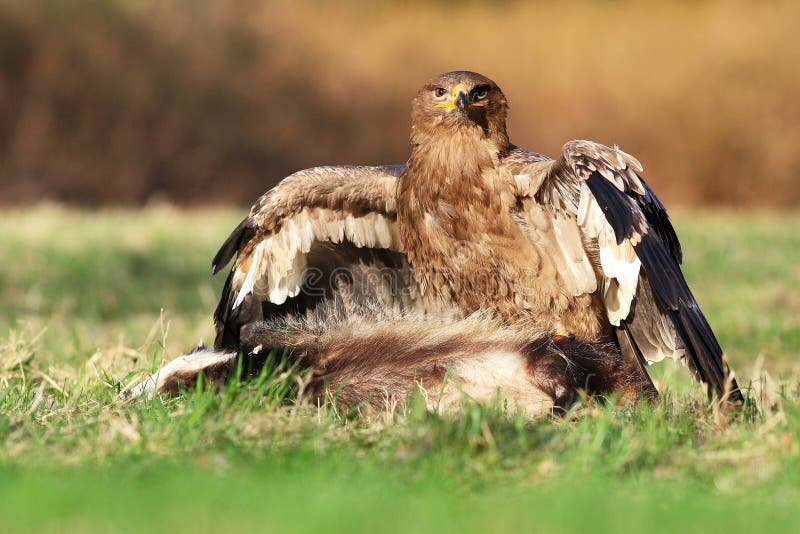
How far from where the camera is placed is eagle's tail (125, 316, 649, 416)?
3.94 meters

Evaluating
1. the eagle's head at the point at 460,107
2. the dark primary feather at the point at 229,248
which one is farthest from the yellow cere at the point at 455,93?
the dark primary feather at the point at 229,248

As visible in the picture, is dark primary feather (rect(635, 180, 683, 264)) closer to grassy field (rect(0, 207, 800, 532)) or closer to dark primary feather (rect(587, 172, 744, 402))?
dark primary feather (rect(587, 172, 744, 402))

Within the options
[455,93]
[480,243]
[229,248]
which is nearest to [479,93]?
[455,93]

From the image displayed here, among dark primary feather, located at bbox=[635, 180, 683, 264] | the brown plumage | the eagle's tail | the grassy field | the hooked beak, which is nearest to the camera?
the grassy field

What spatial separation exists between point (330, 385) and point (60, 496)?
165 cm

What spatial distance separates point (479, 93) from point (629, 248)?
3.83 feet

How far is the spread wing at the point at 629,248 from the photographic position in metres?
4.06

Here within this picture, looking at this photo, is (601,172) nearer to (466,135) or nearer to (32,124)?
(466,135)

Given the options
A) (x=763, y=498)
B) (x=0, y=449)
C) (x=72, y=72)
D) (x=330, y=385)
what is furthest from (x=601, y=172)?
(x=72, y=72)

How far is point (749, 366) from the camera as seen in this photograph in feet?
20.5

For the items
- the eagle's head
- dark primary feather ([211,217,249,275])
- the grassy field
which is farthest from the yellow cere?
the grassy field

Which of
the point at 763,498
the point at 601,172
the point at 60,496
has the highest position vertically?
the point at 601,172

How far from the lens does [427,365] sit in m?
4.09

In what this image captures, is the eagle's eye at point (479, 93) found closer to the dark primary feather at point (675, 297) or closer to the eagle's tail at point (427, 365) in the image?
the dark primary feather at point (675, 297)
